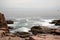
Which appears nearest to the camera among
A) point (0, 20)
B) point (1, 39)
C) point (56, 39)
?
point (1, 39)

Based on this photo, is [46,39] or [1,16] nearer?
[46,39]

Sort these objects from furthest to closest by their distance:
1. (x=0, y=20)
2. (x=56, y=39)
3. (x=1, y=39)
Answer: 1. (x=0, y=20)
2. (x=56, y=39)
3. (x=1, y=39)

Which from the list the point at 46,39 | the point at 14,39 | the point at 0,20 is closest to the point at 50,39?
the point at 46,39

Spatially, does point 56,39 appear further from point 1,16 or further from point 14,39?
point 1,16

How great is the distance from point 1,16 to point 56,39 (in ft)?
34.4

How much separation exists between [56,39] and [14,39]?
1.91 meters

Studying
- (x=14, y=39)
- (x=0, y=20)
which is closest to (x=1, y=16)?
(x=0, y=20)

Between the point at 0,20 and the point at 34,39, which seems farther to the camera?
the point at 0,20

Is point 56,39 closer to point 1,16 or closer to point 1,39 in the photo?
point 1,39

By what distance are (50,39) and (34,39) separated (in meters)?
0.70

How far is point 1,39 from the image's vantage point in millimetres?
8805

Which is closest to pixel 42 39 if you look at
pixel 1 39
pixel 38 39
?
pixel 38 39

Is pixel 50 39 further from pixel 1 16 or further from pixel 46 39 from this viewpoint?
pixel 1 16

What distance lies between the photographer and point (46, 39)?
9281mm
